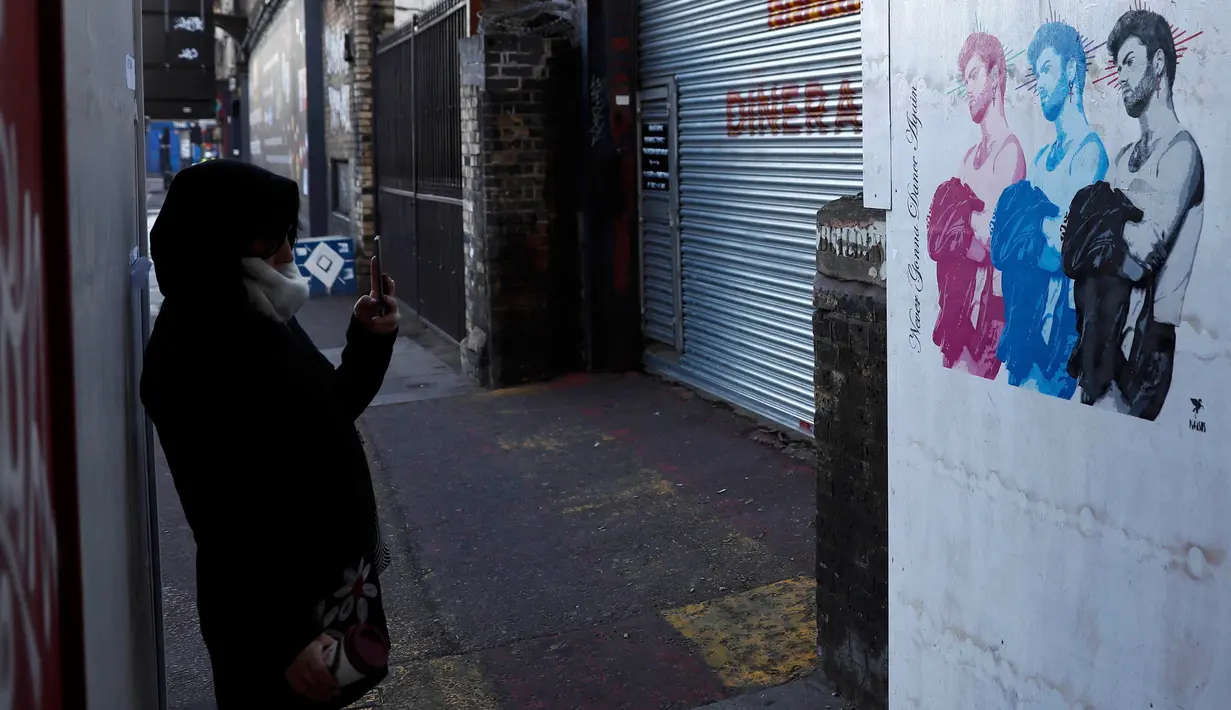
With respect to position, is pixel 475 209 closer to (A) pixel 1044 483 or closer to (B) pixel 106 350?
(B) pixel 106 350

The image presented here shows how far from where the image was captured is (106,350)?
96.2 inches

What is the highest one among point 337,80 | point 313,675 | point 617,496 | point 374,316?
point 337,80

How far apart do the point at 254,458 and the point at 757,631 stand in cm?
257

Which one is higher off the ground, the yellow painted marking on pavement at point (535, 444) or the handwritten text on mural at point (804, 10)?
the handwritten text on mural at point (804, 10)


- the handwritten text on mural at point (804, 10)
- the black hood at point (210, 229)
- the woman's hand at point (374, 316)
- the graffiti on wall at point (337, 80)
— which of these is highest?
the graffiti on wall at point (337, 80)

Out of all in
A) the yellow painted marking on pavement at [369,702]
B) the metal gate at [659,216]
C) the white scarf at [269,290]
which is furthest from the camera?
the metal gate at [659,216]

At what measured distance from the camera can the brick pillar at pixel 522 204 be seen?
345 inches

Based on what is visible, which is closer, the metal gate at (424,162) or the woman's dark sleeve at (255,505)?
the woman's dark sleeve at (255,505)

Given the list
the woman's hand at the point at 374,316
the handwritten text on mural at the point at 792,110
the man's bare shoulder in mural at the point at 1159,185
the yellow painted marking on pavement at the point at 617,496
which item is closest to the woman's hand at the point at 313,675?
the woman's hand at the point at 374,316

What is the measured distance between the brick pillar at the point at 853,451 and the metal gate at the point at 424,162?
22.4 feet

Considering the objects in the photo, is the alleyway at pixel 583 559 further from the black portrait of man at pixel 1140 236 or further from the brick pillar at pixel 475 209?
the black portrait of man at pixel 1140 236

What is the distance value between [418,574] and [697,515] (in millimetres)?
1420
